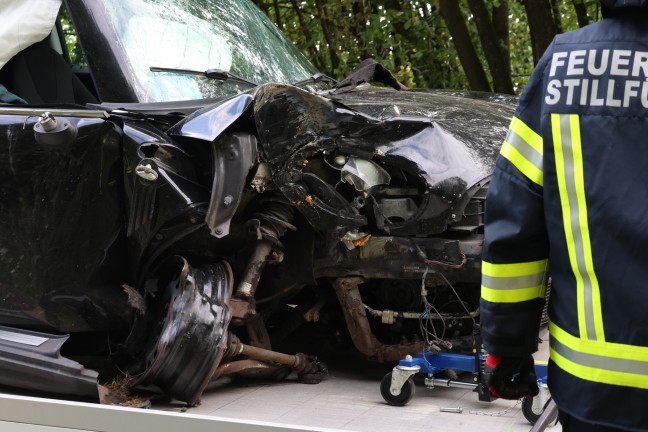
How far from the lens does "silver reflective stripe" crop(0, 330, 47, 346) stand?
177 inches

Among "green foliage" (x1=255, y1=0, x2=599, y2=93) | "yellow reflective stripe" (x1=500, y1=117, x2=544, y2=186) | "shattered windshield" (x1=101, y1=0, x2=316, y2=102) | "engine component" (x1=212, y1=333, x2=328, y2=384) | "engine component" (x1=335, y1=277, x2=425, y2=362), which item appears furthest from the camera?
"green foliage" (x1=255, y1=0, x2=599, y2=93)

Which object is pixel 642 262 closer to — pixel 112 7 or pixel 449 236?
pixel 449 236

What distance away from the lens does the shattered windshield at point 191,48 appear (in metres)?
4.84

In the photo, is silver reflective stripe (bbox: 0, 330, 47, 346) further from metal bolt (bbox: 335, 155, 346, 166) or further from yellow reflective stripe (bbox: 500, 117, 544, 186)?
yellow reflective stripe (bbox: 500, 117, 544, 186)

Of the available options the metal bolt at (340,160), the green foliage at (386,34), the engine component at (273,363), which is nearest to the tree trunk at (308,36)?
the green foliage at (386,34)

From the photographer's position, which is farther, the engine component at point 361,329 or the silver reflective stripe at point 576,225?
the engine component at point 361,329

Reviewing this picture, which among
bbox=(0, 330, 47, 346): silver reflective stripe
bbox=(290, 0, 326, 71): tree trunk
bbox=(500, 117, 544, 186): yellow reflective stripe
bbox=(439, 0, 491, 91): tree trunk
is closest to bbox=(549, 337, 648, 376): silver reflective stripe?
bbox=(500, 117, 544, 186): yellow reflective stripe

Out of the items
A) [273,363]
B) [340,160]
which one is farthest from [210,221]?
[273,363]

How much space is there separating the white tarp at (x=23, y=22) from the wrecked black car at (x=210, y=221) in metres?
0.20

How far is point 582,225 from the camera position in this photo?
2.16 m

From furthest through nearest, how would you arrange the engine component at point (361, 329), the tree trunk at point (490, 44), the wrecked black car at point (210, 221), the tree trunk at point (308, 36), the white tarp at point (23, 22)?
the tree trunk at point (308, 36) → the tree trunk at point (490, 44) → the white tarp at point (23, 22) → the engine component at point (361, 329) → the wrecked black car at point (210, 221)

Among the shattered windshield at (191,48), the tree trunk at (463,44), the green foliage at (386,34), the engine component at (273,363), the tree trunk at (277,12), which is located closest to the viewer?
the engine component at (273,363)

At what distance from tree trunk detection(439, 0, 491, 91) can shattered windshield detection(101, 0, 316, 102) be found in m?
4.97

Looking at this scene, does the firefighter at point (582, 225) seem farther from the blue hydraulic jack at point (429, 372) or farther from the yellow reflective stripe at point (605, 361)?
the blue hydraulic jack at point (429, 372)
